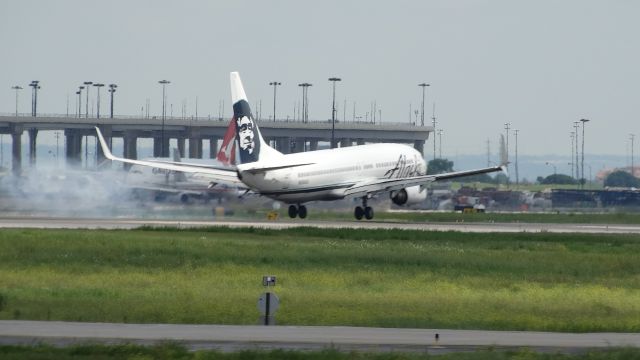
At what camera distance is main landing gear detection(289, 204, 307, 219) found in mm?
96750

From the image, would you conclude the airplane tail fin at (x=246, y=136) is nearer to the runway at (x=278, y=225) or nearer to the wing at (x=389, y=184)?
the runway at (x=278, y=225)

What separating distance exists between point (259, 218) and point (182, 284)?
51.4 metres

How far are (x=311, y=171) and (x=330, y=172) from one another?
6.68 ft

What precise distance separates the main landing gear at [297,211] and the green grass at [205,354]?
67.0m

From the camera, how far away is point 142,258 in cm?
5609

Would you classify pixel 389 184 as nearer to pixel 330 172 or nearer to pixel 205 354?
pixel 330 172

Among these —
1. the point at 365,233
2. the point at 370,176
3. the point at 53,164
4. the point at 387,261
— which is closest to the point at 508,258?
the point at 387,261

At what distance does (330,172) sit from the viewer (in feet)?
309

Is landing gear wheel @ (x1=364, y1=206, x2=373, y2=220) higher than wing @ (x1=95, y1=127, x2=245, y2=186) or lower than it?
lower

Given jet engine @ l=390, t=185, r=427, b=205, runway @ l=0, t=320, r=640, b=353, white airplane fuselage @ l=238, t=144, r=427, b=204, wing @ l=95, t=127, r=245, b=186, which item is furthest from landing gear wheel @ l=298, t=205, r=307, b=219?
runway @ l=0, t=320, r=640, b=353

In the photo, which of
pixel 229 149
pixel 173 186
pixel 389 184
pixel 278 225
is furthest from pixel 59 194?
pixel 229 149

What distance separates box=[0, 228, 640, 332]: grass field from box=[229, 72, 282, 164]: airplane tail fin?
17.8 metres

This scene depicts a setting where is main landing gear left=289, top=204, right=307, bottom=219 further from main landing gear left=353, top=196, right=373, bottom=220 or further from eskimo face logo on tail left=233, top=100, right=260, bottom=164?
eskimo face logo on tail left=233, top=100, right=260, bottom=164

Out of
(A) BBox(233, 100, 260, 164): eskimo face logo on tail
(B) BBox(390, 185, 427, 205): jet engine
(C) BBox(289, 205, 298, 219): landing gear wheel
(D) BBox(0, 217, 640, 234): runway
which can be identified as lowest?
(D) BBox(0, 217, 640, 234): runway
